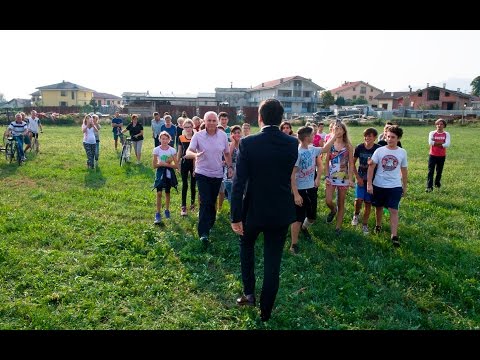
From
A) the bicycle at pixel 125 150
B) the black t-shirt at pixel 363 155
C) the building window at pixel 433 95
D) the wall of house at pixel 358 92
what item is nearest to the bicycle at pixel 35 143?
the bicycle at pixel 125 150

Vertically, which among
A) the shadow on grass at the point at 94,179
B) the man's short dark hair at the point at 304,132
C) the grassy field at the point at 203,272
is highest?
the man's short dark hair at the point at 304,132

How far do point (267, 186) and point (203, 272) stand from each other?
7.12 feet

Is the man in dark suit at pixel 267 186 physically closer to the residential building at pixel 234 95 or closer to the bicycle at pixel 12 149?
the bicycle at pixel 12 149

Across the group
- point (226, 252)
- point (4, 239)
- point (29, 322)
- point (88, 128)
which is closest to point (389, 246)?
point (226, 252)

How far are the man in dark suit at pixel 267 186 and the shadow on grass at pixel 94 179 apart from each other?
7.77m

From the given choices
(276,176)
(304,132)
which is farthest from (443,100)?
(276,176)

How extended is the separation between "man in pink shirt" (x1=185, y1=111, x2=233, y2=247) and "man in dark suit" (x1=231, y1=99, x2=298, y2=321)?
8.13ft

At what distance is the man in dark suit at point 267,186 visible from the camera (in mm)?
3824

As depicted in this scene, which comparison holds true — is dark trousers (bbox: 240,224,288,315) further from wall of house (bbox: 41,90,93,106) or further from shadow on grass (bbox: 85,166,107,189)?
wall of house (bbox: 41,90,93,106)

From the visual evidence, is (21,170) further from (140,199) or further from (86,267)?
(86,267)

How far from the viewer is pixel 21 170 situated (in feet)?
42.5

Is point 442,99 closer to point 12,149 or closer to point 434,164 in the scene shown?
point 434,164

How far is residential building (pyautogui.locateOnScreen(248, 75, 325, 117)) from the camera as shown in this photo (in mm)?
78375
